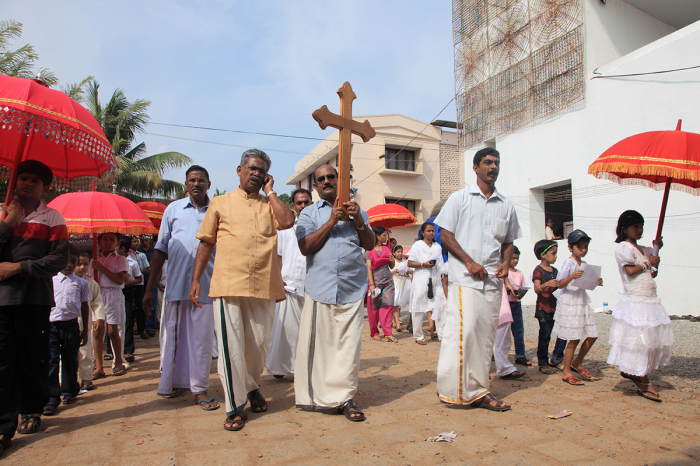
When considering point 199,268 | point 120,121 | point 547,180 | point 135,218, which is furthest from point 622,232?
point 120,121

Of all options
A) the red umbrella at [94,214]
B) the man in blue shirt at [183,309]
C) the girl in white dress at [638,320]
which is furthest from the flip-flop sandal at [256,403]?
the girl in white dress at [638,320]

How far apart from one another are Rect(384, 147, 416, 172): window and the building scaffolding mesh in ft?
26.5

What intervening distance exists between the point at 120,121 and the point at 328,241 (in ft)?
65.6

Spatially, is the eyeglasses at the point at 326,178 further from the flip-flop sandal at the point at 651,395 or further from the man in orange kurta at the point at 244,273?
the flip-flop sandal at the point at 651,395

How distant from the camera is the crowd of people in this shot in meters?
3.48

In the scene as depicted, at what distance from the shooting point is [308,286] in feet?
12.8

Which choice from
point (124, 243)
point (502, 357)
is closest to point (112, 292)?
point (124, 243)

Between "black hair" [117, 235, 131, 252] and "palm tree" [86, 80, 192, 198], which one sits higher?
"palm tree" [86, 80, 192, 198]

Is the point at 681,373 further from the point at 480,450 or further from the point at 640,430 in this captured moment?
the point at 480,450

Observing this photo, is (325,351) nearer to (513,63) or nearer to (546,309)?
(546,309)

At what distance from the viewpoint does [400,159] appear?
26.0 m

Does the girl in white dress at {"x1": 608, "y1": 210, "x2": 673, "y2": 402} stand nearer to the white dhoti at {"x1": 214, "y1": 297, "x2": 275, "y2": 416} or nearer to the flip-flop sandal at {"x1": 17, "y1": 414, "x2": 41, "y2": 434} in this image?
the white dhoti at {"x1": 214, "y1": 297, "x2": 275, "y2": 416}

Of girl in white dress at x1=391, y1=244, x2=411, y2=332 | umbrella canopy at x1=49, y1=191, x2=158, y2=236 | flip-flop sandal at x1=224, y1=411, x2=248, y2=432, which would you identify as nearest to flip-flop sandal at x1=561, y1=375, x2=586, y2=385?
flip-flop sandal at x1=224, y1=411, x2=248, y2=432

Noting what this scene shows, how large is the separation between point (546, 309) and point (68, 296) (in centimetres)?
531
